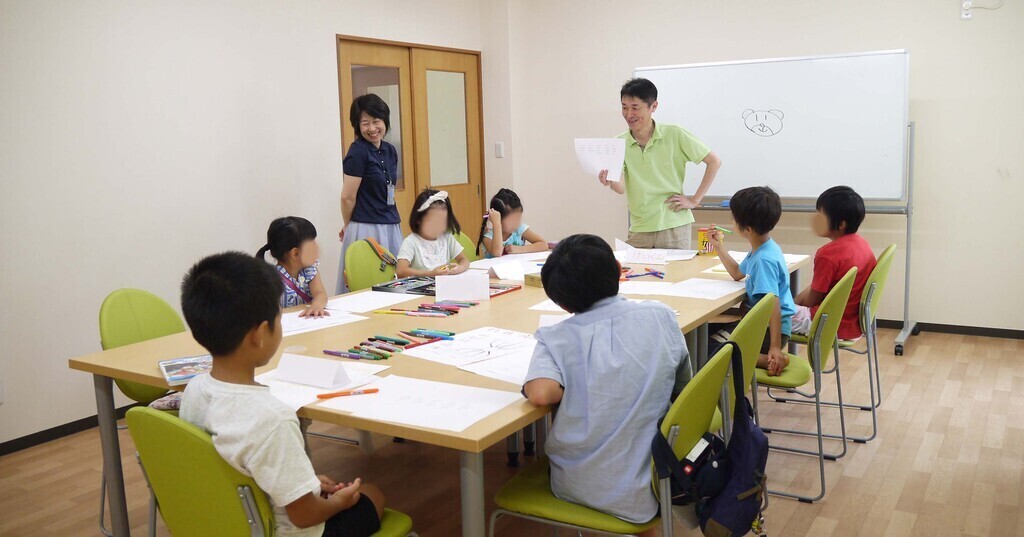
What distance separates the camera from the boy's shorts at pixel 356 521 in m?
1.78

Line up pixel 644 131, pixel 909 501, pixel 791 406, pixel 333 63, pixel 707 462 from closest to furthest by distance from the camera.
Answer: pixel 707 462 → pixel 909 501 → pixel 791 406 → pixel 644 131 → pixel 333 63

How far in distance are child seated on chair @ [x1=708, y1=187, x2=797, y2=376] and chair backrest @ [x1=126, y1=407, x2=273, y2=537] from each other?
1.97 m

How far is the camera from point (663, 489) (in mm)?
1825

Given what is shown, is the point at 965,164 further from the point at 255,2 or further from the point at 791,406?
the point at 255,2

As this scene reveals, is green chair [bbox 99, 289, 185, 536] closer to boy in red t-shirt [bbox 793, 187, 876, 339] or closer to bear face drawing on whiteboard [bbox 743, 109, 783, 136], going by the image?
boy in red t-shirt [bbox 793, 187, 876, 339]

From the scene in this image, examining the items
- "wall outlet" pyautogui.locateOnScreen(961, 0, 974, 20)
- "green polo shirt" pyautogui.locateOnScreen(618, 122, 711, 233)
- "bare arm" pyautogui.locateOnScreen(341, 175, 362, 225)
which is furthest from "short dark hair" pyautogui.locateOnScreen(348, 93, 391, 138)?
"wall outlet" pyautogui.locateOnScreen(961, 0, 974, 20)

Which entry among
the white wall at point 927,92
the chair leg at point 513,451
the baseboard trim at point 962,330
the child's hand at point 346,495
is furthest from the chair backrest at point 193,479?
the baseboard trim at point 962,330

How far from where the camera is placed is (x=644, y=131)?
4277 mm

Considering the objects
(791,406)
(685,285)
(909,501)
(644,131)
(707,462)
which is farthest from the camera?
(644,131)

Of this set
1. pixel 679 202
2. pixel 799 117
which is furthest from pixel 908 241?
pixel 679 202

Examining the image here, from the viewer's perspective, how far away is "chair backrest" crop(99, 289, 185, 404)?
269 cm

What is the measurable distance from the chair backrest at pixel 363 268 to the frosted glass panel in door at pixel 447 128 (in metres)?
2.37

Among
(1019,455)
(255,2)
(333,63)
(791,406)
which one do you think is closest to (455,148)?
(333,63)

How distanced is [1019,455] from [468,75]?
457 centimetres
